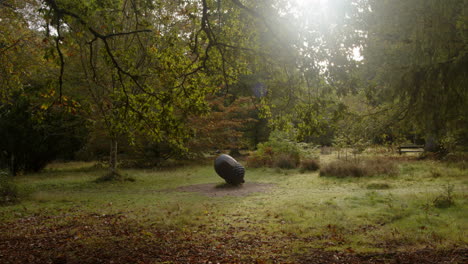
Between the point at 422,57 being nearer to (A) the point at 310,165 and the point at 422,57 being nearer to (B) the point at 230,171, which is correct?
(B) the point at 230,171

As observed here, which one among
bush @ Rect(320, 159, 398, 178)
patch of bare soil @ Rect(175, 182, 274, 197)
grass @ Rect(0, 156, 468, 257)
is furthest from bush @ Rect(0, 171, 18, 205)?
bush @ Rect(320, 159, 398, 178)

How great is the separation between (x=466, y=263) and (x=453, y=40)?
3806mm

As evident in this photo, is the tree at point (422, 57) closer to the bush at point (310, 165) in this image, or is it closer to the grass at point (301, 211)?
the grass at point (301, 211)

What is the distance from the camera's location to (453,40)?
21.1 feet

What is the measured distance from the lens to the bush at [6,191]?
33.3 ft

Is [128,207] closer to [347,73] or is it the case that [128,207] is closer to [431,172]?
[347,73]

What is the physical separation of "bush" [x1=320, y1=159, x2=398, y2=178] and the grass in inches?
49.3

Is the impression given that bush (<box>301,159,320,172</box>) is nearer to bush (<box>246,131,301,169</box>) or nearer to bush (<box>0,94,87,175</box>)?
bush (<box>246,131,301,169</box>)

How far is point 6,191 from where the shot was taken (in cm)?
1038

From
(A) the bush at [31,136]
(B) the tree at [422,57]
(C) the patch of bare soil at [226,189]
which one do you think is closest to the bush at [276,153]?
(C) the patch of bare soil at [226,189]

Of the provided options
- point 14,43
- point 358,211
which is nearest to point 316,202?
point 358,211

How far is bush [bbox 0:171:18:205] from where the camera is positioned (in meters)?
10.1

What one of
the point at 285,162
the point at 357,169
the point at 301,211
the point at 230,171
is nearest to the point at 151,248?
the point at 301,211

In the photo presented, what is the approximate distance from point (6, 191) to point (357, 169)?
12.9 meters
